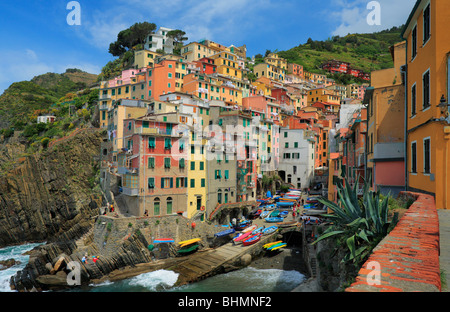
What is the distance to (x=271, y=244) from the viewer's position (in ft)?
107

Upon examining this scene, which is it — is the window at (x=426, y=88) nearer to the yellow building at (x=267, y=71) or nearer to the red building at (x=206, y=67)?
the red building at (x=206, y=67)

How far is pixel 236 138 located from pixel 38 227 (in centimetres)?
3346

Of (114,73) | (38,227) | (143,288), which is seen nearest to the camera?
(143,288)

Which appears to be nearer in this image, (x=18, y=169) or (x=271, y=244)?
(x=271, y=244)

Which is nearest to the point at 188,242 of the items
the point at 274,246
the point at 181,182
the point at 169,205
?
the point at 169,205

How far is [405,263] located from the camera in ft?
16.8

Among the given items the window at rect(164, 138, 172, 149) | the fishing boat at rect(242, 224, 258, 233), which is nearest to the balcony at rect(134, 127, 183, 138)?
the window at rect(164, 138, 172, 149)

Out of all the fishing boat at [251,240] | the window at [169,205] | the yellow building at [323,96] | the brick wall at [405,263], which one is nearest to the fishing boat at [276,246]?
the fishing boat at [251,240]

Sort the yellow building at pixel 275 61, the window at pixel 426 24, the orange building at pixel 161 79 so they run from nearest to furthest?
the window at pixel 426 24 → the orange building at pixel 161 79 → the yellow building at pixel 275 61

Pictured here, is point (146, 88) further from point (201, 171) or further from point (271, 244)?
point (271, 244)

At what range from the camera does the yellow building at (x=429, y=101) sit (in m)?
11.0

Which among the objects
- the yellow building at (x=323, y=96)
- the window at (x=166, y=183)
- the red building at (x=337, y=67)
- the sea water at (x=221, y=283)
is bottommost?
the sea water at (x=221, y=283)

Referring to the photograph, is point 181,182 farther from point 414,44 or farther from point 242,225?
point 414,44
